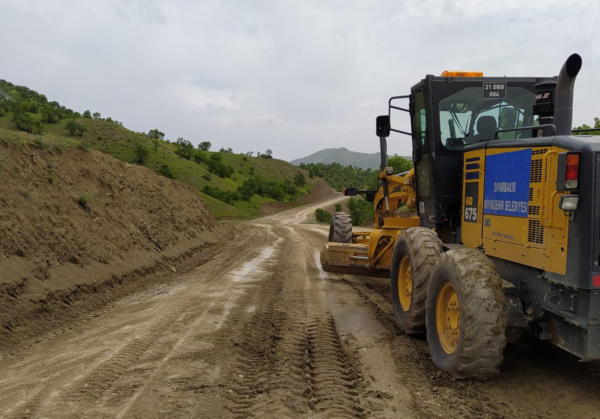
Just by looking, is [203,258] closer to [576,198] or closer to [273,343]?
[273,343]

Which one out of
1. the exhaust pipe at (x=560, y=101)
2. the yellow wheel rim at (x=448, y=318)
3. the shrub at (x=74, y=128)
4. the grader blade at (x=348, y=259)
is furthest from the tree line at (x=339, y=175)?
the yellow wheel rim at (x=448, y=318)

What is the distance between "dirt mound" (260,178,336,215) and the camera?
49688 mm

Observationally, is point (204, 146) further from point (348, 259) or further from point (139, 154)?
point (348, 259)

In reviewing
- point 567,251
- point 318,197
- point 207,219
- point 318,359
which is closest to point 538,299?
point 567,251

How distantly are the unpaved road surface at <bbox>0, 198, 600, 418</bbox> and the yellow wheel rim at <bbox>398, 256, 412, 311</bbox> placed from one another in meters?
0.46

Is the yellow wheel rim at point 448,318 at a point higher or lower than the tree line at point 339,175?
lower

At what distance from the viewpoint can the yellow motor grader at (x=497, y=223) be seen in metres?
3.60

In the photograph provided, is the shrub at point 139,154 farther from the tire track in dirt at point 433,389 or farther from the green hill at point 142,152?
the tire track in dirt at point 433,389

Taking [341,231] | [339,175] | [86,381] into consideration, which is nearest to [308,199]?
[339,175]

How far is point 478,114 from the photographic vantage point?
6105 millimetres

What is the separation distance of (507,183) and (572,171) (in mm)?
904

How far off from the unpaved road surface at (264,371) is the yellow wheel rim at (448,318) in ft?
1.09

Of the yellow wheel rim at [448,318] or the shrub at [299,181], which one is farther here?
the shrub at [299,181]

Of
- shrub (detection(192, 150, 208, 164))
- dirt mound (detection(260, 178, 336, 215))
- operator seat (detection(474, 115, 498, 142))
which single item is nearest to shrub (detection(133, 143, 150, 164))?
shrub (detection(192, 150, 208, 164))
